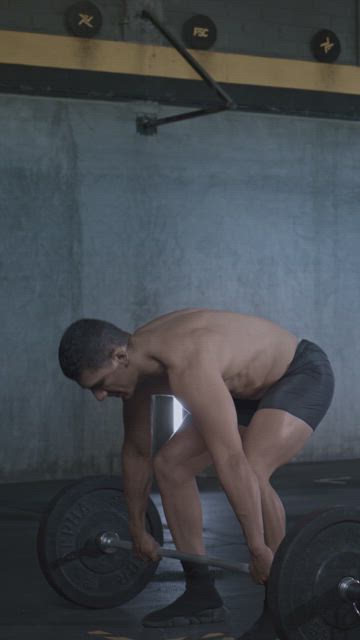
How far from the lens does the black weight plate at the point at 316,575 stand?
402 cm

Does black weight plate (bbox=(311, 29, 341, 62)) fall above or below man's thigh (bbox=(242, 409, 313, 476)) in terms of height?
above

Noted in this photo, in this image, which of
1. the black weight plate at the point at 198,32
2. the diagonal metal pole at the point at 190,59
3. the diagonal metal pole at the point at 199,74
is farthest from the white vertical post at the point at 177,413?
the black weight plate at the point at 198,32

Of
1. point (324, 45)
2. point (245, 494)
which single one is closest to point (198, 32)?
point (324, 45)

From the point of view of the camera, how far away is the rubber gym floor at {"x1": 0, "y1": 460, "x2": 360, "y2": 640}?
4715mm

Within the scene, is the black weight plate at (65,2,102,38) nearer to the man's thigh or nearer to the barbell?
the barbell

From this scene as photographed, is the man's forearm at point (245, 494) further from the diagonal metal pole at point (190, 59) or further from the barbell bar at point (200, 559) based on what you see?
the diagonal metal pole at point (190, 59)

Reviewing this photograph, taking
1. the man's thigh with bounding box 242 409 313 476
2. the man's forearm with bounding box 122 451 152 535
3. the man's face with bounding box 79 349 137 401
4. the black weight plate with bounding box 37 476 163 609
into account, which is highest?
the man's face with bounding box 79 349 137 401

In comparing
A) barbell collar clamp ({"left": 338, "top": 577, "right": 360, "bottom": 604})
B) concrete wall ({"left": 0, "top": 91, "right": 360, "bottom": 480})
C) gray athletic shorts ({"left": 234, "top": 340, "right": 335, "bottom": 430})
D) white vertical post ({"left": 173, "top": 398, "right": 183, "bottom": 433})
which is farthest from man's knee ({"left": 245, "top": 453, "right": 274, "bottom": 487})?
white vertical post ({"left": 173, "top": 398, "right": 183, "bottom": 433})

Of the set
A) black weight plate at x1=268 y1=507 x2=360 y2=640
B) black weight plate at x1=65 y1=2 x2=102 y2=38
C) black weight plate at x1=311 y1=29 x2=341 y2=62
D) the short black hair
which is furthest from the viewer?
black weight plate at x1=311 y1=29 x2=341 y2=62

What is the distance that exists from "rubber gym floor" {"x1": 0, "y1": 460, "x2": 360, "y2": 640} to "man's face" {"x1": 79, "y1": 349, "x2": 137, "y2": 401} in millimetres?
882

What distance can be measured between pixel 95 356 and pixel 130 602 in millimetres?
1432

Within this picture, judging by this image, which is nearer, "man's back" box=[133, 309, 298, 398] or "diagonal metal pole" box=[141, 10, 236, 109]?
"man's back" box=[133, 309, 298, 398]

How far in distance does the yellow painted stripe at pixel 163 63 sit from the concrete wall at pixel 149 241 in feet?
0.95

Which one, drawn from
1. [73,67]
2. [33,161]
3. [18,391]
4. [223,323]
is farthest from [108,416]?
[223,323]
